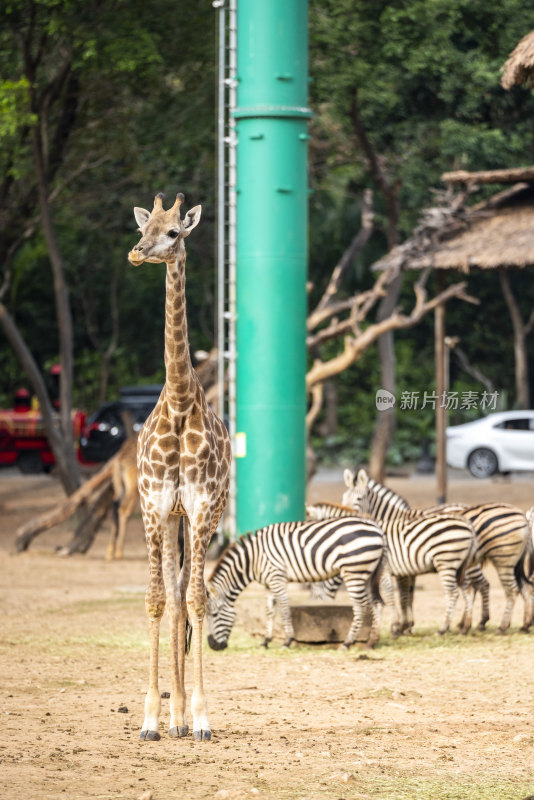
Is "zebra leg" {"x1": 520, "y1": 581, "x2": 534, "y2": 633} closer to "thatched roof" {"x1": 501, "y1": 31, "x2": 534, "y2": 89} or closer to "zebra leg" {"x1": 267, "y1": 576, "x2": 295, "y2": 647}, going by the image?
"zebra leg" {"x1": 267, "y1": 576, "x2": 295, "y2": 647}

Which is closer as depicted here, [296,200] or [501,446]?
[296,200]

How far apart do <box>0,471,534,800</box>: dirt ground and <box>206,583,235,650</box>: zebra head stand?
135 millimetres

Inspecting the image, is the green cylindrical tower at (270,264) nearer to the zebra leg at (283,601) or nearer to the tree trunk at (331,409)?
the zebra leg at (283,601)

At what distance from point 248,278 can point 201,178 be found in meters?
12.7

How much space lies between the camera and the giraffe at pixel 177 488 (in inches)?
289

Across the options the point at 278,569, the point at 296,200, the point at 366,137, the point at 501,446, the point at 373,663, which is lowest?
the point at 373,663

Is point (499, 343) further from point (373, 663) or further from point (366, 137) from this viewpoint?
point (373, 663)

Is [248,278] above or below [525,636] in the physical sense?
above

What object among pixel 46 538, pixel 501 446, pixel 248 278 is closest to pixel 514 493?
pixel 501 446

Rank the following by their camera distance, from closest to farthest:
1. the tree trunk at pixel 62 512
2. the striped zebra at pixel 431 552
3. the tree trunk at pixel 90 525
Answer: the striped zebra at pixel 431 552 < the tree trunk at pixel 62 512 < the tree trunk at pixel 90 525

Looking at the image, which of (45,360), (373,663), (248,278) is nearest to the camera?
(373,663)

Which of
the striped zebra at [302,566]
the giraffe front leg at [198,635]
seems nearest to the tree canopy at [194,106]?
the striped zebra at [302,566]

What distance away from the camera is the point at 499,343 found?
33969mm

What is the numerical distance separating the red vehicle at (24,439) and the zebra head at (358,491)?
55.4ft
